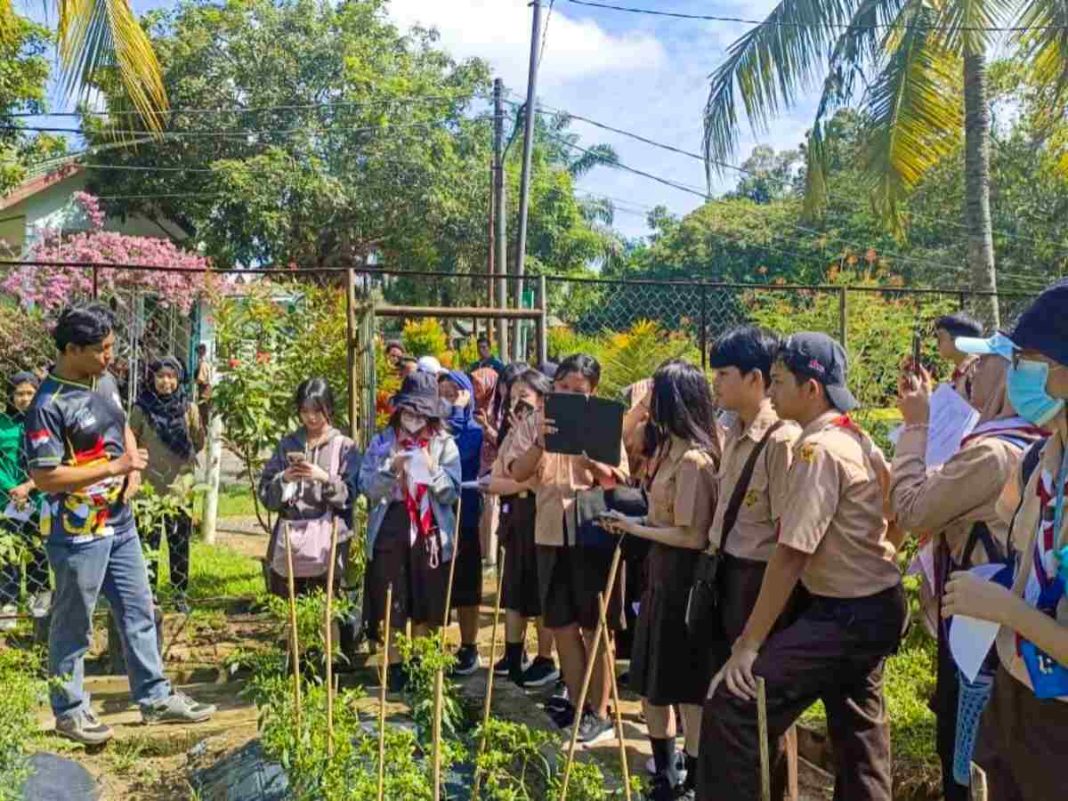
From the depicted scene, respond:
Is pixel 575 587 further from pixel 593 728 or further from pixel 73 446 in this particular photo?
pixel 73 446

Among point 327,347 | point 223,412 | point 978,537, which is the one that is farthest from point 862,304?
point 978,537

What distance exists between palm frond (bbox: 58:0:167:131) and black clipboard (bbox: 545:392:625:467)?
3524 mm

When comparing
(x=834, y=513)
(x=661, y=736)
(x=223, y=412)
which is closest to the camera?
(x=834, y=513)

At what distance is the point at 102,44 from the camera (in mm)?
6461

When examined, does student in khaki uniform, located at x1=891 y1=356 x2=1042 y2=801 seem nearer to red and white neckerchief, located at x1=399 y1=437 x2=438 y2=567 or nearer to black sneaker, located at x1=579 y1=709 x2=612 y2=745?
black sneaker, located at x1=579 y1=709 x2=612 y2=745

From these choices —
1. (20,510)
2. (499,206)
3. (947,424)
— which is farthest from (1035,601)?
(499,206)

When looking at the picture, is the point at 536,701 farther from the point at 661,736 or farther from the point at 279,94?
the point at 279,94

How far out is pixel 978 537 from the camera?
296cm

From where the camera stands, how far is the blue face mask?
203 cm

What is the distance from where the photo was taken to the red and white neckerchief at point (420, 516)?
4.95 meters

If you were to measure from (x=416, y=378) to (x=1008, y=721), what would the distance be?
11.1 ft

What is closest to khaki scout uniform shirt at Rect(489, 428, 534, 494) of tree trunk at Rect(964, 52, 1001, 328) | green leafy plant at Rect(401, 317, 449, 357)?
tree trunk at Rect(964, 52, 1001, 328)

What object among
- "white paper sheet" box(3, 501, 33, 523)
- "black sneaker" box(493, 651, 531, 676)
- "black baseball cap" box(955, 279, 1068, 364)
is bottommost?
"black sneaker" box(493, 651, 531, 676)

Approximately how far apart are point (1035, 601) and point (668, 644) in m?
1.83
